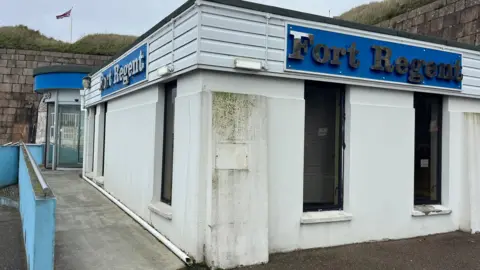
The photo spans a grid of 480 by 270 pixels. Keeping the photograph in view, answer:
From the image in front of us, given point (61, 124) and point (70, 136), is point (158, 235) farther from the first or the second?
point (61, 124)

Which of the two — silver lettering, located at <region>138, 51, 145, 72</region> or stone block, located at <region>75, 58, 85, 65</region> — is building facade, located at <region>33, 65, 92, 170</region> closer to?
stone block, located at <region>75, 58, 85, 65</region>

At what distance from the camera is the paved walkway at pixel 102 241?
531cm

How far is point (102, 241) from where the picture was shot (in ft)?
20.5

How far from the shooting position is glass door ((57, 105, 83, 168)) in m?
16.6

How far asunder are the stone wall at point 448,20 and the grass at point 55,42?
15736 millimetres

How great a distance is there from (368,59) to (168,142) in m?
3.53

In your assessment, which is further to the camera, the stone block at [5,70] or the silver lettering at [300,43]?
the stone block at [5,70]

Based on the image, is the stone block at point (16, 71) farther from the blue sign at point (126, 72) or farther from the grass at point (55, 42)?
the blue sign at point (126, 72)

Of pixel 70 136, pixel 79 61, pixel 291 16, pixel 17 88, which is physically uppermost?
pixel 79 61

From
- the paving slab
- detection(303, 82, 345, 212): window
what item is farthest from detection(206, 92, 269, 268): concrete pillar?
detection(303, 82, 345, 212): window

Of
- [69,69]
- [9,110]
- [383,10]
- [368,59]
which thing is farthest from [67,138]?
[383,10]

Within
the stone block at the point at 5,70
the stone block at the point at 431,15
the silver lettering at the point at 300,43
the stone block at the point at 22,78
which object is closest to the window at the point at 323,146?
the silver lettering at the point at 300,43

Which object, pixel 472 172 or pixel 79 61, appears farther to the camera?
pixel 79 61

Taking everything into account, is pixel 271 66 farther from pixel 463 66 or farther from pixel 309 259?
pixel 463 66
